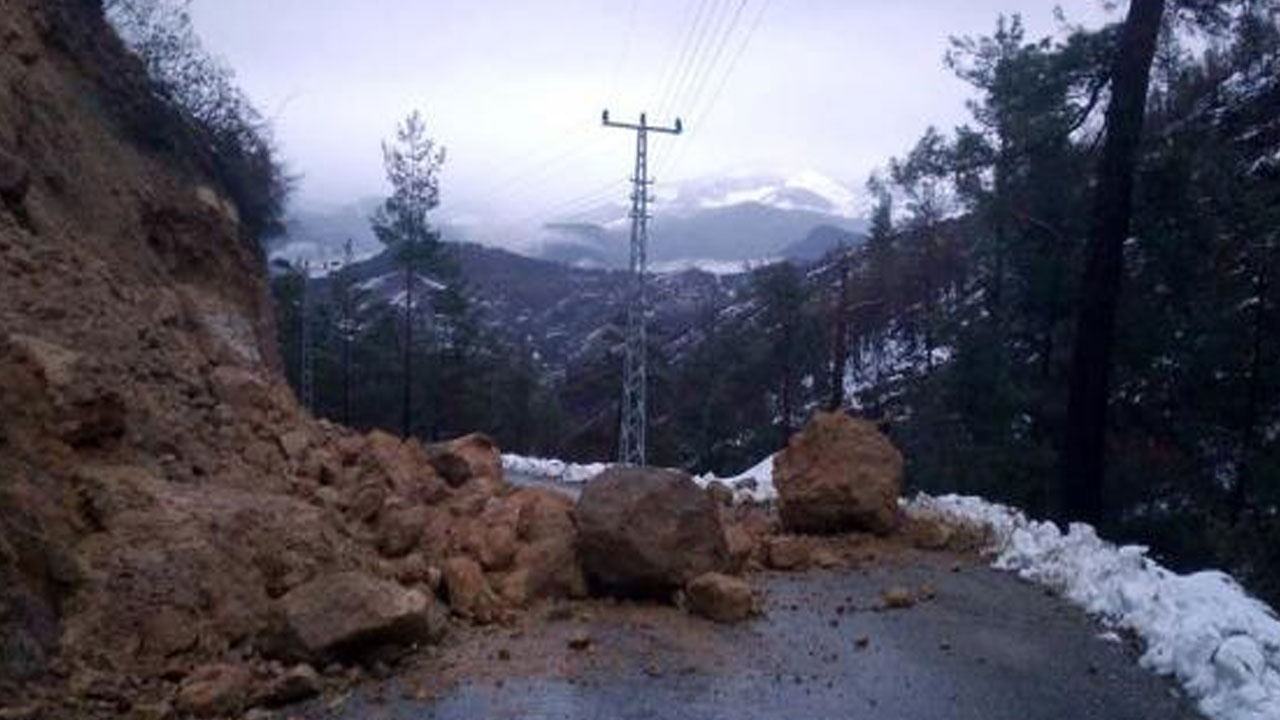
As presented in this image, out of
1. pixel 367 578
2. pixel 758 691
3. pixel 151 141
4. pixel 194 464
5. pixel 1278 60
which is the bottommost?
pixel 758 691

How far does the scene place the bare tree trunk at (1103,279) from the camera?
1530 centimetres

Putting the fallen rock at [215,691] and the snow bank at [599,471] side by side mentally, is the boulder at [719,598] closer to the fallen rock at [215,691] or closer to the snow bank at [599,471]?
the fallen rock at [215,691]

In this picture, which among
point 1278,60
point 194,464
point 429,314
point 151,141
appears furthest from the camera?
point 429,314

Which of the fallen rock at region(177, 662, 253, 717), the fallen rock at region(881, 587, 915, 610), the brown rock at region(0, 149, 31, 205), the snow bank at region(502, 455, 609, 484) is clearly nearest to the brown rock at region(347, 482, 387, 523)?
the fallen rock at region(177, 662, 253, 717)

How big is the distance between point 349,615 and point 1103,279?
34.2 feet

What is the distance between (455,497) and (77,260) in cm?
405

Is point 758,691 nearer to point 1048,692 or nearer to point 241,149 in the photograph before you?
point 1048,692

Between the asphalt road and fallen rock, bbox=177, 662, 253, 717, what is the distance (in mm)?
418

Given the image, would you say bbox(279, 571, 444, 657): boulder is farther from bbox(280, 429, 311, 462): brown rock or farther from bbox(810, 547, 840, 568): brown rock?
bbox(810, 547, 840, 568): brown rock

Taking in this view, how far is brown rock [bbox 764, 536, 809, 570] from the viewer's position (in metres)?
12.9

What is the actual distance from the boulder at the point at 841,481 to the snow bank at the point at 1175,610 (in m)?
1.31

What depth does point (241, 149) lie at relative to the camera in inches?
821

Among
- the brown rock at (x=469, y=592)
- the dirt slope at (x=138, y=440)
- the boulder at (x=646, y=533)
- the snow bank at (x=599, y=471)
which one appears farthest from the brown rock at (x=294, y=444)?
the snow bank at (x=599, y=471)

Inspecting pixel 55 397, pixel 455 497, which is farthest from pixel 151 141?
pixel 55 397
